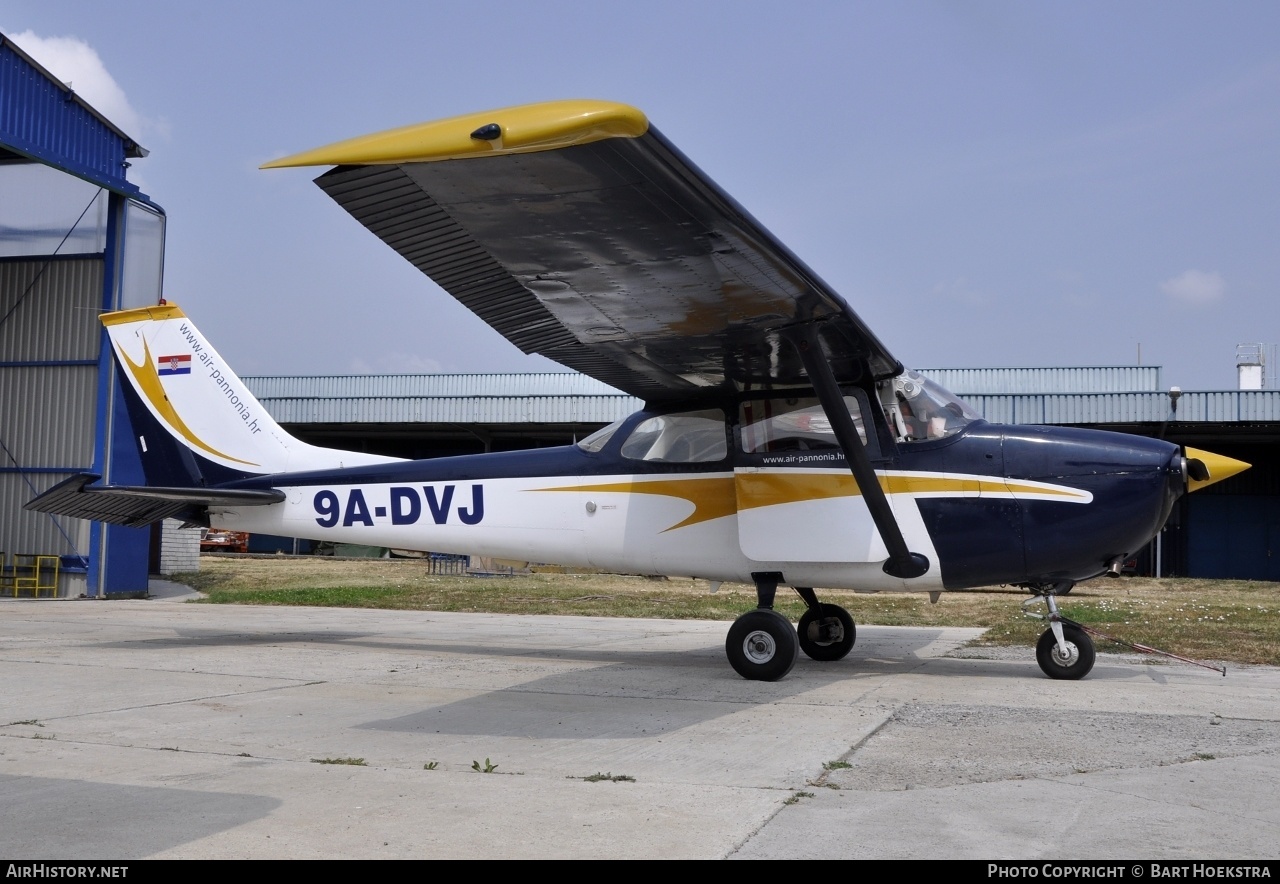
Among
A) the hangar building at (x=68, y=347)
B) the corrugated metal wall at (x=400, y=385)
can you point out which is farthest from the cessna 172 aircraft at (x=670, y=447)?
the corrugated metal wall at (x=400, y=385)

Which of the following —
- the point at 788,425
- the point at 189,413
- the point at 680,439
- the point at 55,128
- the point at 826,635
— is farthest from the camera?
the point at 55,128

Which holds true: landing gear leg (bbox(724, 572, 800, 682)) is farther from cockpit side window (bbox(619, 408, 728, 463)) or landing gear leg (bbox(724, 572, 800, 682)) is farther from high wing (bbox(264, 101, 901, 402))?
high wing (bbox(264, 101, 901, 402))

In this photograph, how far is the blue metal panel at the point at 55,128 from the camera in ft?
57.9

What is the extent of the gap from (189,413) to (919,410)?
25.1 ft

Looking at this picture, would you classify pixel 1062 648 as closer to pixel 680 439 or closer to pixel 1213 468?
pixel 1213 468

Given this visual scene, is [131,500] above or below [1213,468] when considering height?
below

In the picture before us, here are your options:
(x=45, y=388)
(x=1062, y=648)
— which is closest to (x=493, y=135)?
(x=1062, y=648)

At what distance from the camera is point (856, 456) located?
321 inches

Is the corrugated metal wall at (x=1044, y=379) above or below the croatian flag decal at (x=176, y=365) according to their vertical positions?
above

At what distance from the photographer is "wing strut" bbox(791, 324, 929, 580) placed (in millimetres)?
7883

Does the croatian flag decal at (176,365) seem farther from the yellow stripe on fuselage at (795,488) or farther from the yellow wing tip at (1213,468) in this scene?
the yellow wing tip at (1213,468)

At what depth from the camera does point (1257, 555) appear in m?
36.5

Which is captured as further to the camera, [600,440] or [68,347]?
[68,347]

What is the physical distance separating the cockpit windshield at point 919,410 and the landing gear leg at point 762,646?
182 centimetres
